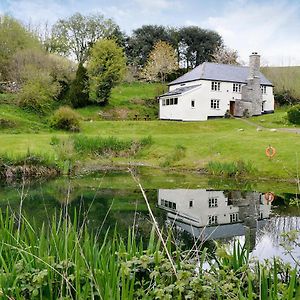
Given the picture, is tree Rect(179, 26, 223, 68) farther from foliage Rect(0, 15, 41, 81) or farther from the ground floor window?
foliage Rect(0, 15, 41, 81)

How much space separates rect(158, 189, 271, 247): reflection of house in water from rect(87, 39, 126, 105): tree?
26839 mm

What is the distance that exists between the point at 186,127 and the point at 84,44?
33.0m

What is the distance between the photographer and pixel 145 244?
934cm

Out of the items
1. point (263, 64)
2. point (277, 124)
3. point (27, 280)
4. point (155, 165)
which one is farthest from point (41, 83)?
point (263, 64)

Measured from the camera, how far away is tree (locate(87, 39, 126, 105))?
142 feet

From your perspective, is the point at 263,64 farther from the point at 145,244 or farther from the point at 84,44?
the point at 145,244

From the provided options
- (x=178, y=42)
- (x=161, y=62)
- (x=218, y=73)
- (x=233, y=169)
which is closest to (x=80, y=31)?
(x=161, y=62)

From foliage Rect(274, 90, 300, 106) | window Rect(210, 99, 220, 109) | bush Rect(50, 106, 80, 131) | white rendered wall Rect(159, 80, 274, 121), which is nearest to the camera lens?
bush Rect(50, 106, 80, 131)

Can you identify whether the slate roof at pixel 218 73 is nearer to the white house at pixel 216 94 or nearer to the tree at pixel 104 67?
the white house at pixel 216 94

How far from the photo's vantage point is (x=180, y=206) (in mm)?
15328

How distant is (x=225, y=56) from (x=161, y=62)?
11447 millimetres

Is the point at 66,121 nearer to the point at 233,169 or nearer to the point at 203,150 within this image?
the point at 203,150

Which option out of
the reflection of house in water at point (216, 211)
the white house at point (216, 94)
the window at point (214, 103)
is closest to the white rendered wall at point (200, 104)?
the white house at point (216, 94)

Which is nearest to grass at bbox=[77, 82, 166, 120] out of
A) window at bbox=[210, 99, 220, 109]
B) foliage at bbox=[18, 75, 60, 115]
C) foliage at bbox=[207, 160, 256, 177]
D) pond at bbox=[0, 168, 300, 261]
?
foliage at bbox=[18, 75, 60, 115]
